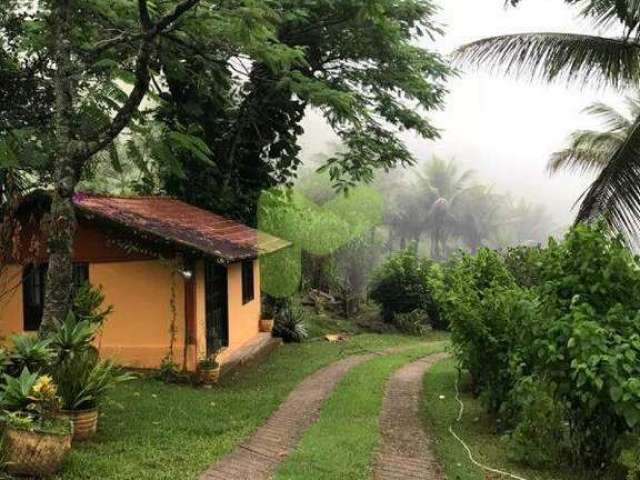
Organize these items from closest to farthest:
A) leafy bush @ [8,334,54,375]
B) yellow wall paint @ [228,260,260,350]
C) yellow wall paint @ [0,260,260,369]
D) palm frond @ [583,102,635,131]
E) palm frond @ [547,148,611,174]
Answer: leafy bush @ [8,334,54,375] → yellow wall paint @ [0,260,260,369] → yellow wall paint @ [228,260,260,350] → palm frond @ [547,148,611,174] → palm frond @ [583,102,635,131]

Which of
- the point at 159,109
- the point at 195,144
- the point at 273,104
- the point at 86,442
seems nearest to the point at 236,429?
the point at 86,442

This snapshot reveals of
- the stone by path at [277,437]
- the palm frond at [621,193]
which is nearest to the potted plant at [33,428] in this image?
the stone by path at [277,437]

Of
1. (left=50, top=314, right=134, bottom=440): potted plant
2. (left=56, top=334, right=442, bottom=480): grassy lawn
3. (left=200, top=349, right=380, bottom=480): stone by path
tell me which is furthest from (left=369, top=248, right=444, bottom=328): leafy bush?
(left=50, top=314, right=134, bottom=440): potted plant

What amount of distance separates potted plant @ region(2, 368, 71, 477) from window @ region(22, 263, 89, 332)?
536cm

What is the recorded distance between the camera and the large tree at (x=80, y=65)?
735 cm

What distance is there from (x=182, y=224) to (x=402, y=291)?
43.4 ft

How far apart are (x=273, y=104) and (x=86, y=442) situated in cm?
1220

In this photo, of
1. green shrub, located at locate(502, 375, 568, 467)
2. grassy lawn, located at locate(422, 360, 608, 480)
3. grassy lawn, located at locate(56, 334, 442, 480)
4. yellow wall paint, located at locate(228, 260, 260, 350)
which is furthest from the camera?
yellow wall paint, located at locate(228, 260, 260, 350)

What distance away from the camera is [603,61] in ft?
30.7

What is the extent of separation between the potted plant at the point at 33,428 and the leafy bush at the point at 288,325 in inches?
494

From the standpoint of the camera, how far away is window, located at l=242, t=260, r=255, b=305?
51.2 feet

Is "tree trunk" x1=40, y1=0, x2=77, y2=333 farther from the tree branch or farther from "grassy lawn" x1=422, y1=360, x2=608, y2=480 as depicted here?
"grassy lawn" x1=422, y1=360, x2=608, y2=480

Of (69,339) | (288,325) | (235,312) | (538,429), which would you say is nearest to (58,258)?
(69,339)

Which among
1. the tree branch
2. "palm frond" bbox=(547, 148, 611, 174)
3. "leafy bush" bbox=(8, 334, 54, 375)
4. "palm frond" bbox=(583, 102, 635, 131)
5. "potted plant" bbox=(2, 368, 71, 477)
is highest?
"palm frond" bbox=(583, 102, 635, 131)
